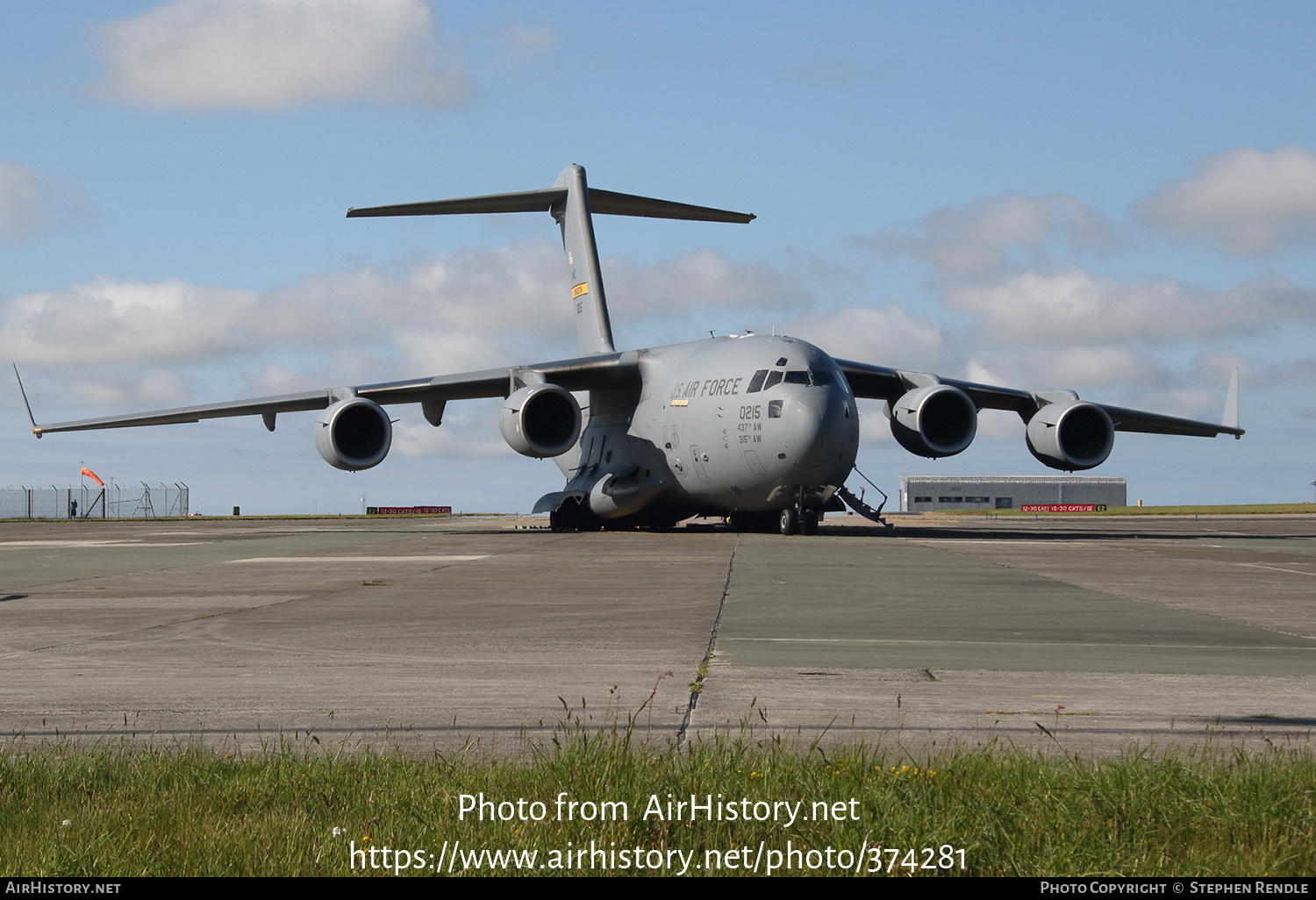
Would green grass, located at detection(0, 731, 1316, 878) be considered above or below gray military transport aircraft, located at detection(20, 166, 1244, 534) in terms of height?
below

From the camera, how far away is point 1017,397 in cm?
3014

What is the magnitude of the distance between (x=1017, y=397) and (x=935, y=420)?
287cm

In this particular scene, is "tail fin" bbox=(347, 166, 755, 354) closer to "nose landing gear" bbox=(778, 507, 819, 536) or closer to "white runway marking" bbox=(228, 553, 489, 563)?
"nose landing gear" bbox=(778, 507, 819, 536)

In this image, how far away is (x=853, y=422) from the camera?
26.4 m

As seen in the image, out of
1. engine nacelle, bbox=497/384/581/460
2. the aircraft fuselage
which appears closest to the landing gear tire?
the aircraft fuselage

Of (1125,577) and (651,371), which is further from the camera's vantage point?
(651,371)

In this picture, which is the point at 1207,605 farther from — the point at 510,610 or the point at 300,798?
the point at 300,798

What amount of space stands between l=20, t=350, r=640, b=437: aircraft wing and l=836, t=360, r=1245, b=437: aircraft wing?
5.59m

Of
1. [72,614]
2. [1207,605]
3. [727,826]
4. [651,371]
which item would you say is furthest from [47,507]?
[727,826]

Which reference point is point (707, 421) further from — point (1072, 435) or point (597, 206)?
point (597, 206)

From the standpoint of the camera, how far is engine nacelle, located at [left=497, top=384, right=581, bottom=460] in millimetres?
27516

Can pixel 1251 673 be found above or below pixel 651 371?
below

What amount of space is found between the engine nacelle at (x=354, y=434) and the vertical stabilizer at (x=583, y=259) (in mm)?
8222
